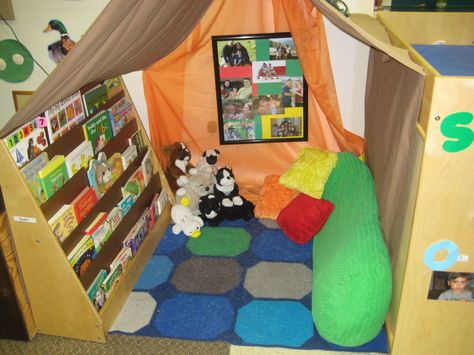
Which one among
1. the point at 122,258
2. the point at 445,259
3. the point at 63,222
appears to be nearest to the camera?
the point at 445,259

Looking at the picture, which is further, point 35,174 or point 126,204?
point 126,204

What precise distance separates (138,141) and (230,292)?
1.07 m

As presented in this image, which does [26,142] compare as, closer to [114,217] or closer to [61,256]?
[61,256]

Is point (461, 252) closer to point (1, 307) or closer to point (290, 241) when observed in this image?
point (290, 241)

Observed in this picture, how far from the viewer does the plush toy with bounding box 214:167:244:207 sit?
9.30 feet

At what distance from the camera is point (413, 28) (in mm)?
2396

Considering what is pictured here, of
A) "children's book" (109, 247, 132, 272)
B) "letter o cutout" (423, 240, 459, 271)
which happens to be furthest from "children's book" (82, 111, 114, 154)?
"letter o cutout" (423, 240, 459, 271)

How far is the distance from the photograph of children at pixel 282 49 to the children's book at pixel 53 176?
4.73 feet

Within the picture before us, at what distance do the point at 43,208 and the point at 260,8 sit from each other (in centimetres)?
165

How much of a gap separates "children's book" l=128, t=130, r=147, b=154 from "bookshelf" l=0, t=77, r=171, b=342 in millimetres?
180

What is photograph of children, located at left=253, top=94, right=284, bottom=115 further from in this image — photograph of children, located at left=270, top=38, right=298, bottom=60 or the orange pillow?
the orange pillow

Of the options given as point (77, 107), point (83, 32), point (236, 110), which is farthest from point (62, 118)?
point (236, 110)

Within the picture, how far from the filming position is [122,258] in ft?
7.55

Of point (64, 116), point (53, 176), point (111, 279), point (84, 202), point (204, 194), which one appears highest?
point (64, 116)
